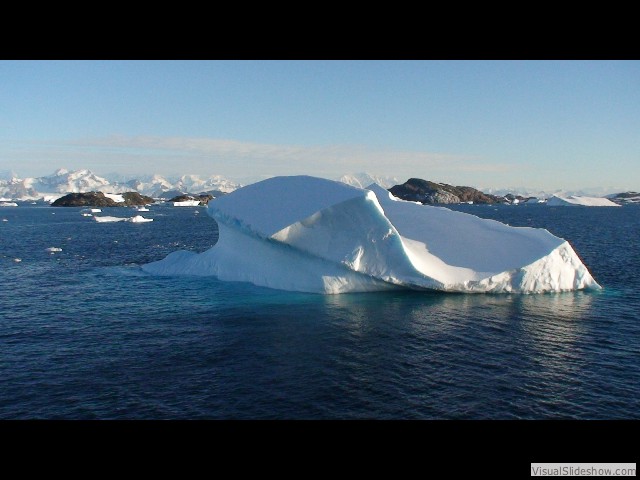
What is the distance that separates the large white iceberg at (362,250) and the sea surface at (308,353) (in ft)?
3.29

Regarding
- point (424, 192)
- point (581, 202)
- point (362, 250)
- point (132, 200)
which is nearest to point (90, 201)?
point (132, 200)

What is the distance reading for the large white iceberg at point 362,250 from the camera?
25.8 meters

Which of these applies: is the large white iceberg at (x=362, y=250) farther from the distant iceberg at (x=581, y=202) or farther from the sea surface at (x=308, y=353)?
the distant iceberg at (x=581, y=202)

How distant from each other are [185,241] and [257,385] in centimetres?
4313

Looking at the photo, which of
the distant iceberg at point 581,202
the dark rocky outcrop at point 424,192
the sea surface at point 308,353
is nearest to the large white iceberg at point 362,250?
the sea surface at point 308,353

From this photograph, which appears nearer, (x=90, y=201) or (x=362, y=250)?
(x=362, y=250)

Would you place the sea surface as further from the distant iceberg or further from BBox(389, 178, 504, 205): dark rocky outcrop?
the distant iceberg

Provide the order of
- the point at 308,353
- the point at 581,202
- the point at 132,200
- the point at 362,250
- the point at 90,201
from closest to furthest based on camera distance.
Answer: the point at 308,353
the point at 362,250
the point at 90,201
the point at 581,202
the point at 132,200

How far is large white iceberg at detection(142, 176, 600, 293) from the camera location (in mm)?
25750

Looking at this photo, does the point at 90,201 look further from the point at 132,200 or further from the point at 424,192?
the point at 424,192

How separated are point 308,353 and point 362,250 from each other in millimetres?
10065

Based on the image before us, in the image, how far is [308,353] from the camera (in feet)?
54.8

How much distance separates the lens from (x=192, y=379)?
47.1ft
